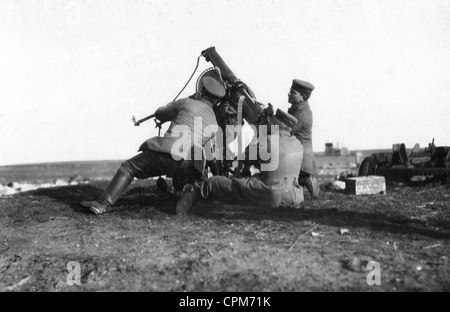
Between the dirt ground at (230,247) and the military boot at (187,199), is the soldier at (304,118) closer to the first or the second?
the dirt ground at (230,247)

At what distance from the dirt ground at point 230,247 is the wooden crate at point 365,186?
1.19 metres

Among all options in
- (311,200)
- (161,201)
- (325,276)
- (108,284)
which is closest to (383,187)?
(311,200)

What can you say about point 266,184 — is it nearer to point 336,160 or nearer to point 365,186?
point 365,186

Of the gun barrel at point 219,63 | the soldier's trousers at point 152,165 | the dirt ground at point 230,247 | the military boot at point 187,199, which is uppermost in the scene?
the gun barrel at point 219,63

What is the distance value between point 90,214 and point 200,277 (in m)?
3.40

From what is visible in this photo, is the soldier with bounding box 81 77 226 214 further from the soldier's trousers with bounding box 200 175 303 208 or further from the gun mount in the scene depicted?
the gun mount

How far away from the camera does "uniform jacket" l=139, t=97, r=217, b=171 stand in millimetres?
5918

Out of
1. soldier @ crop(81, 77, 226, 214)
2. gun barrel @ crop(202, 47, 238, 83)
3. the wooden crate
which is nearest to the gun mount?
the wooden crate

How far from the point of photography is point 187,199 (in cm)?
573

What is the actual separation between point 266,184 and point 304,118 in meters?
2.60

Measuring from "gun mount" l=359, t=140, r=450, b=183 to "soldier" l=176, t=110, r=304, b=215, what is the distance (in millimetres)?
4871

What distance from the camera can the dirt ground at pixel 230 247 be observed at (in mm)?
3070

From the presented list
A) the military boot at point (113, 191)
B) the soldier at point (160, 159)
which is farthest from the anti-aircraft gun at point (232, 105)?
the military boot at point (113, 191)

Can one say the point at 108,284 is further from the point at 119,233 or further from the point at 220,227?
the point at 220,227
